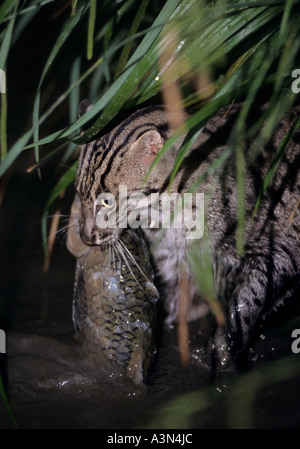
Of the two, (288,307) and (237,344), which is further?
(288,307)

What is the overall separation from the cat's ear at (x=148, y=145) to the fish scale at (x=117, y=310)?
603mm

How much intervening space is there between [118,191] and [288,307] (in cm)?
169

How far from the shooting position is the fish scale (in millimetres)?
3531

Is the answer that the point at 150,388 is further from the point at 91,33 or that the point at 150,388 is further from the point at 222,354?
the point at 91,33

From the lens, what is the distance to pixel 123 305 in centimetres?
356

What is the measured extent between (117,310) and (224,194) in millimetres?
997

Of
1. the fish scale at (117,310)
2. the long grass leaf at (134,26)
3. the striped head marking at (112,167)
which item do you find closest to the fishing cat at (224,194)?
the striped head marking at (112,167)

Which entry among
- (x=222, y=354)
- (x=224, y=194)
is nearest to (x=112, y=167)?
(x=224, y=194)

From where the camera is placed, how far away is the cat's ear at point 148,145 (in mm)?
3688

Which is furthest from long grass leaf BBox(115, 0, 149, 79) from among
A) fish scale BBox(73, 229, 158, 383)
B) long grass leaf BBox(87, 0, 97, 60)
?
fish scale BBox(73, 229, 158, 383)

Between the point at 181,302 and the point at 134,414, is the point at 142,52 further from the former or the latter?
the point at 181,302

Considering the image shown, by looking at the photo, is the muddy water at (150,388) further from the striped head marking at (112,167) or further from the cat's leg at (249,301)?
the striped head marking at (112,167)

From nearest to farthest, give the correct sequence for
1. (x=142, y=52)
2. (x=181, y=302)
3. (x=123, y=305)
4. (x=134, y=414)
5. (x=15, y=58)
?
(x=142, y=52) → (x=134, y=414) → (x=123, y=305) → (x=181, y=302) → (x=15, y=58)

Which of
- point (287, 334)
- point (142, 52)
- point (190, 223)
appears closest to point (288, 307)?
point (287, 334)
